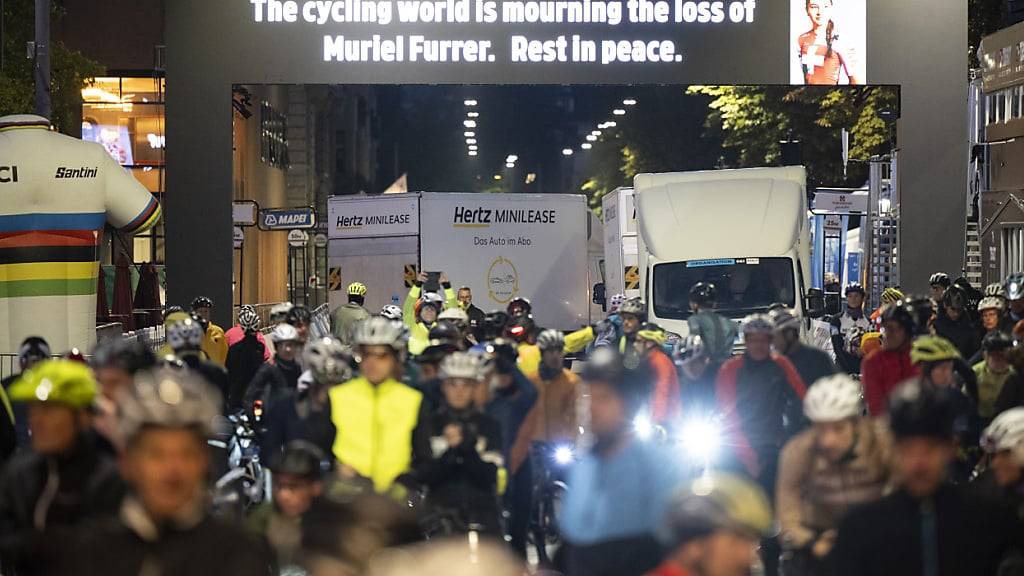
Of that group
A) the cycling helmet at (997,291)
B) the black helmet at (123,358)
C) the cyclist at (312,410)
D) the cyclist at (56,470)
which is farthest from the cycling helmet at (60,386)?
the cycling helmet at (997,291)

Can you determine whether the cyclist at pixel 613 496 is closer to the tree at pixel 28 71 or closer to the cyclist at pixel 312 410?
the cyclist at pixel 312 410

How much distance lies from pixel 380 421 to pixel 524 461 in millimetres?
2048

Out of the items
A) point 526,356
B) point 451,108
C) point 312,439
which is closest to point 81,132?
point 526,356

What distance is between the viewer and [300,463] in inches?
282

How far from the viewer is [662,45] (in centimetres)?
2067

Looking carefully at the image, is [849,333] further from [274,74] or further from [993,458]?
[993,458]

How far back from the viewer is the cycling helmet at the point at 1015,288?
16.8m

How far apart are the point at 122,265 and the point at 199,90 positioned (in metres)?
8.12

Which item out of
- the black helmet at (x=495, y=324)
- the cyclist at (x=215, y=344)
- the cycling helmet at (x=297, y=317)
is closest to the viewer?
the cycling helmet at (x=297, y=317)

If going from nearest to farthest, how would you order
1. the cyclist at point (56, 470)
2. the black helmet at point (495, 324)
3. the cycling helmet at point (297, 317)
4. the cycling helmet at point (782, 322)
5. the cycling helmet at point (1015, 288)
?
the cyclist at point (56, 470)
the cycling helmet at point (782, 322)
the cycling helmet at point (297, 317)
the black helmet at point (495, 324)
the cycling helmet at point (1015, 288)

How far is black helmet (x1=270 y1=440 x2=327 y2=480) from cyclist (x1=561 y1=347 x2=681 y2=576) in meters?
1.00

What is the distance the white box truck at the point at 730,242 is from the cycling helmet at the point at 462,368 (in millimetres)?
13932

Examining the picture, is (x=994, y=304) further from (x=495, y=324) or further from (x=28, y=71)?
(x=28, y=71)

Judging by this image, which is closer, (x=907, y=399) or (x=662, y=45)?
(x=907, y=399)
